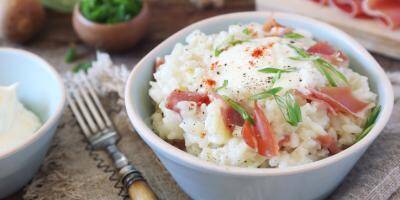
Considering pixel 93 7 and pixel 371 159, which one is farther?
pixel 93 7

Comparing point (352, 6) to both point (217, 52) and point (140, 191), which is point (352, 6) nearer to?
point (217, 52)

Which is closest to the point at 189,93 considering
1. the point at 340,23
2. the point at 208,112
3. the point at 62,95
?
the point at 208,112

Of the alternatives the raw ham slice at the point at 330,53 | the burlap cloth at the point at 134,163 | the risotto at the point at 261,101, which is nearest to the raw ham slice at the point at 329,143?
the risotto at the point at 261,101

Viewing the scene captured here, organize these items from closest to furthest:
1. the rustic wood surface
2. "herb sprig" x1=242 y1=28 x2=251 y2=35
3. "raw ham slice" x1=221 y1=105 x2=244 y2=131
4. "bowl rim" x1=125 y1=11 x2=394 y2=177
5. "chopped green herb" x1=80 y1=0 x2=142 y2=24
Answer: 1. "bowl rim" x1=125 y1=11 x2=394 y2=177
2. "raw ham slice" x1=221 y1=105 x2=244 y2=131
3. "herb sprig" x1=242 y1=28 x2=251 y2=35
4. "chopped green herb" x1=80 y1=0 x2=142 y2=24
5. the rustic wood surface

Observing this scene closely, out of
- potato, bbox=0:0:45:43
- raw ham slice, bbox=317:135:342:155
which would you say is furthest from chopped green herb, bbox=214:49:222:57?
potato, bbox=0:0:45:43

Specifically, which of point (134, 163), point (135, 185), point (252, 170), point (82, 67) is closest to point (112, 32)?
point (82, 67)

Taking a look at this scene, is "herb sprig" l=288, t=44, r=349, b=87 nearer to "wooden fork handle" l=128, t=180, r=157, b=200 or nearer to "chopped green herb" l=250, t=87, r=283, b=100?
"chopped green herb" l=250, t=87, r=283, b=100

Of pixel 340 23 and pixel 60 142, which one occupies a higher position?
pixel 340 23

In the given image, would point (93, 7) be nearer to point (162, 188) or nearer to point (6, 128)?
point (6, 128)
